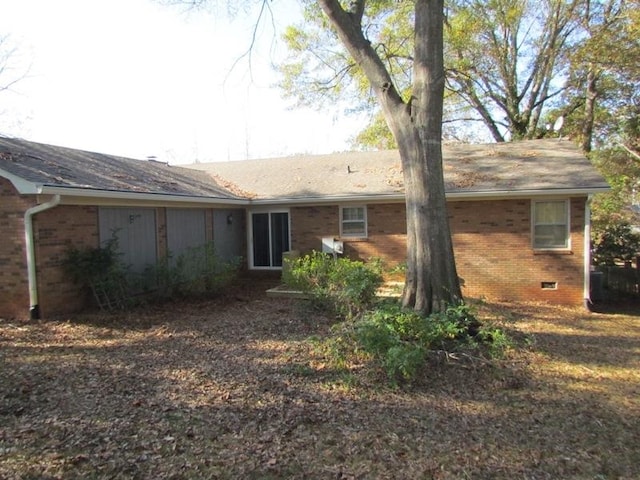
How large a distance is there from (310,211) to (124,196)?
555 cm

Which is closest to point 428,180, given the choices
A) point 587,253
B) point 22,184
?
point 587,253

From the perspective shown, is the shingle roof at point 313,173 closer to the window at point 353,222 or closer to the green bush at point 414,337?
the window at point 353,222

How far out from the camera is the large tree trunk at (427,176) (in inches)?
269

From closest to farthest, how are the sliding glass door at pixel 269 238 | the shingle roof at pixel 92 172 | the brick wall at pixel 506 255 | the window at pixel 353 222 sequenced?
1. the shingle roof at pixel 92 172
2. the brick wall at pixel 506 255
3. the window at pixel 353 222
4. the sliding glass door at pixel 269 238

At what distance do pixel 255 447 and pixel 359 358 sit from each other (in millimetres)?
2378

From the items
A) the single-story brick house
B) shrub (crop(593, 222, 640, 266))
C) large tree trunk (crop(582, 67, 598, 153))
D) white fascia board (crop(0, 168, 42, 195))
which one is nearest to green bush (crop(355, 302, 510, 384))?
the single-story brick house

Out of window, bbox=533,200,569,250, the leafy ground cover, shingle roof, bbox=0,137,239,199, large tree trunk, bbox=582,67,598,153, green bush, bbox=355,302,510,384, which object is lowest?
the leafy ground cover

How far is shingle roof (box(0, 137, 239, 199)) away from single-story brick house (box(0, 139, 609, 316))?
0.05 m

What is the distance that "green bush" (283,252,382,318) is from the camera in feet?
23.9

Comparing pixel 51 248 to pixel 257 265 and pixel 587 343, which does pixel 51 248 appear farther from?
pixel 587 343

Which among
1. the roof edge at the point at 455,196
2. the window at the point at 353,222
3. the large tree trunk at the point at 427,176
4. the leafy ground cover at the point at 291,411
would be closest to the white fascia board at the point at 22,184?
the leafy ground cover at the point at 291,411

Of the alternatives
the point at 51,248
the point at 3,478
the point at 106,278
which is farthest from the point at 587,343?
the point at 51,248

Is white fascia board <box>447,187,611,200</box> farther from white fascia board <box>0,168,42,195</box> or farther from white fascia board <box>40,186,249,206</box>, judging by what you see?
white fascia board <box>0,168,42,195</box>

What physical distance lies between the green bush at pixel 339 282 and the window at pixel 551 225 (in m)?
5.05
